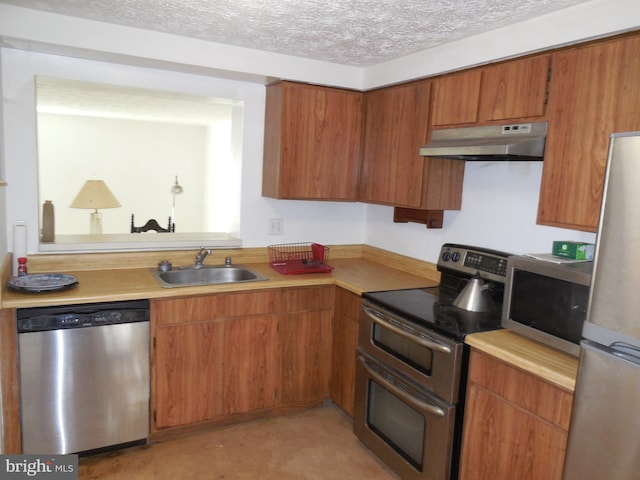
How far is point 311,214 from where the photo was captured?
340cm

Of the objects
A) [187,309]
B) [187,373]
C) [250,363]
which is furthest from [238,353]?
[187,309]

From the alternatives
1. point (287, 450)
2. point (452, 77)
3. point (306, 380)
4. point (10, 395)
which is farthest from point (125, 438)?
point (452, 77)

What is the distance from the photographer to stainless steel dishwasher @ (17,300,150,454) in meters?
2.14

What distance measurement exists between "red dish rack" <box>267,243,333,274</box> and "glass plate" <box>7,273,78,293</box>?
1214 mm

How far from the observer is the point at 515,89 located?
2072mm

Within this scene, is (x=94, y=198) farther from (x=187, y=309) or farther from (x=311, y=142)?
(x=311, y=142)

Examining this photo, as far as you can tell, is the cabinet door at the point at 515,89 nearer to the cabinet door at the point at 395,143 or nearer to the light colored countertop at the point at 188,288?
the cabinet door at the point at 395,143

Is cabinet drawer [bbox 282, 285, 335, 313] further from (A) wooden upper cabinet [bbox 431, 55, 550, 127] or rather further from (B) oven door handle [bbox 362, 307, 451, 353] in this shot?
(A) wooden upper cabinet [bbox 431, 55, 550, 127]

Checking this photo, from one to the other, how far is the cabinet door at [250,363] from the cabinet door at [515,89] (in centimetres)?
167

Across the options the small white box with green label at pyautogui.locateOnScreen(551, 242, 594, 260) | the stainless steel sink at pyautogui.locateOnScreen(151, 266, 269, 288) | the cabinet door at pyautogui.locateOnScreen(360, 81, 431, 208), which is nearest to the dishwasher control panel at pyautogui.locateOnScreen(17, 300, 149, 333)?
the stainless steel sink at pyautogui.locateOnScreen(151, 266, 269, 288)

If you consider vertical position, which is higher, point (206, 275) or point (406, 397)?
point (206, 275)

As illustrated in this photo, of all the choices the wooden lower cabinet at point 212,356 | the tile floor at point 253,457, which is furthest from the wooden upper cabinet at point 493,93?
the tile floor at point 253,457

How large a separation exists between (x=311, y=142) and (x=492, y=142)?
1.25 metres

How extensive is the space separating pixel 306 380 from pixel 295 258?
87cm
